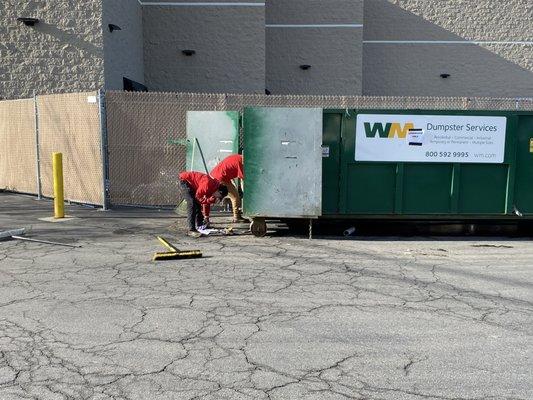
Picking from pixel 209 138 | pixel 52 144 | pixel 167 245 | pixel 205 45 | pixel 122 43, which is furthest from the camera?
pixel 205 45

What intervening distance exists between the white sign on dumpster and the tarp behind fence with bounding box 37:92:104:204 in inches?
232

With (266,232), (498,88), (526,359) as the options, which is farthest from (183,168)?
(498,88)

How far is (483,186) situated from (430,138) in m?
1.29

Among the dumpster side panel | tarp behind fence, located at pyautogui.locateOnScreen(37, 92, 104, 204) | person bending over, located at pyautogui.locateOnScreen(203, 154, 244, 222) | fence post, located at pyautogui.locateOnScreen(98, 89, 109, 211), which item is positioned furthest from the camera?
tarp behind fence, located at pyautogui.locateOnScreen(37, 92, 104, 204)

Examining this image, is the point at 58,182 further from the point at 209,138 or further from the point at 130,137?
the point at 209,138

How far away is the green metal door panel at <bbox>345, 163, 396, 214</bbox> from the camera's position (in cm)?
891

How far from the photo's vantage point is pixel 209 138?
10766mm

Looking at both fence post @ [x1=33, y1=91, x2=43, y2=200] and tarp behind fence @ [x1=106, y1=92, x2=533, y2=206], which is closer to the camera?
tarp behind fence @ [x1=106, y1=92, x2=533, y2=206]

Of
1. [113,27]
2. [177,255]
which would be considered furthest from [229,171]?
[113,27]

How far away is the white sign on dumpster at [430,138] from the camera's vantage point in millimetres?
8766

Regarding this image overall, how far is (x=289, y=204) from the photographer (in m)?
8.65

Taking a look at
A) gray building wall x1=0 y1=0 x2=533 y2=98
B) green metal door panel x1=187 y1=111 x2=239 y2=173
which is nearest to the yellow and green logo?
green metal door panel x1=187 y1=111 x2=239 y2=173

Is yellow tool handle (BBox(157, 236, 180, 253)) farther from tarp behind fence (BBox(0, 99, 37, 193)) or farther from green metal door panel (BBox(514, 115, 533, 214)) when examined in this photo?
tarp behind fence (BBox(0, 99, 37, 193))

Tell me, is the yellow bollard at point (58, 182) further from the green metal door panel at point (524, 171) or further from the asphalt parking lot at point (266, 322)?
the green metal door panel at point (524, 171)
